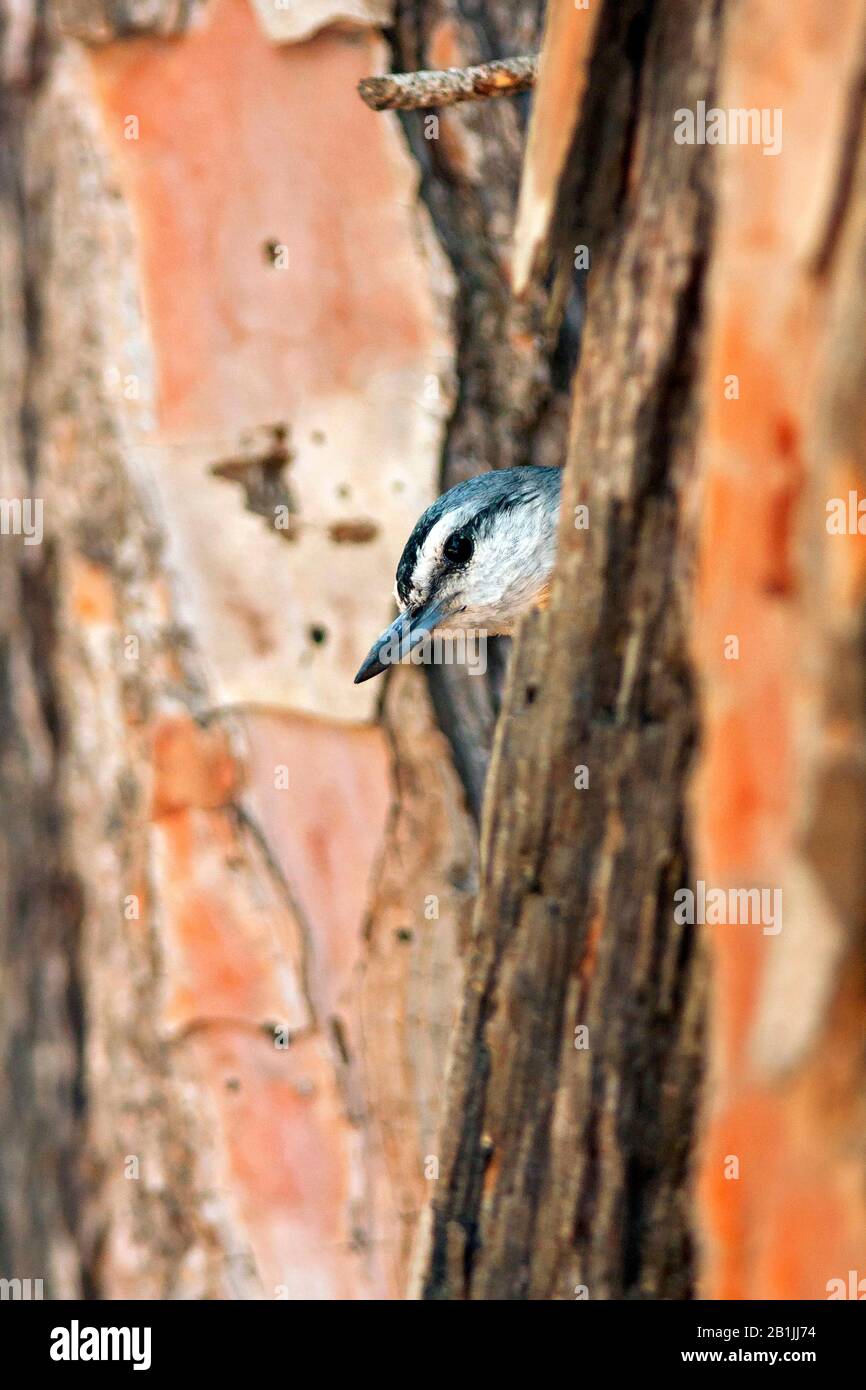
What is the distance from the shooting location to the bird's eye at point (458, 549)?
1509 mm

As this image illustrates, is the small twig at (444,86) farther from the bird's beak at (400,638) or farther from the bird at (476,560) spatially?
the bird's beak at (400,638)

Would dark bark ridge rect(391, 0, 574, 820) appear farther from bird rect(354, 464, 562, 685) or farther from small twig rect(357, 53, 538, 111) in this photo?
small twig rect(357, 53, 538, 111)

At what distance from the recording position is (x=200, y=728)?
1.59m

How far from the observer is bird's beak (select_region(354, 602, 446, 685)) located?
1.48 metres

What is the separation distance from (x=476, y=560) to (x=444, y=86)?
56cm

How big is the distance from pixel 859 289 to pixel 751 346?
75 mm

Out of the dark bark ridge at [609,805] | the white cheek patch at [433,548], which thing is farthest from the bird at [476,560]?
the dark bark ridge at [609,805]

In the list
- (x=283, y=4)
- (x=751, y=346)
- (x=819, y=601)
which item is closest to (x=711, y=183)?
(x=751, y=346)

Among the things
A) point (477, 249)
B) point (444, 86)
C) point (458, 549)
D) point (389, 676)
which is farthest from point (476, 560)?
point (444, 86)

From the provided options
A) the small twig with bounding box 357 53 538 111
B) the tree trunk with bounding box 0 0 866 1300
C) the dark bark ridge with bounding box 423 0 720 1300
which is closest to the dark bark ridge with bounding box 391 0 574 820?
the tree trunk with bounding box 0 0 866 1300

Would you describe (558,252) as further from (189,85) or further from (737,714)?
(189,85)

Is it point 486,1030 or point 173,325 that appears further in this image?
point 173,325

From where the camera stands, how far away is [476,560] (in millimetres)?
1581

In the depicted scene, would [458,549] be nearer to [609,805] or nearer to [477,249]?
[477,249]
